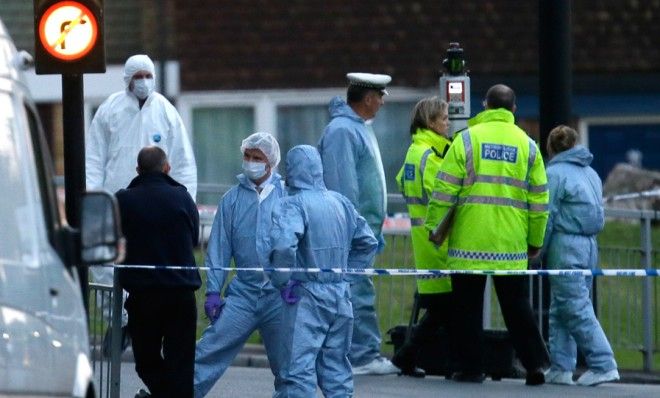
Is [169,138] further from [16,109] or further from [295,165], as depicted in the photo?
[16,109]

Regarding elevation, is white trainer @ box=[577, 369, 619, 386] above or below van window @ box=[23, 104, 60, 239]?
below

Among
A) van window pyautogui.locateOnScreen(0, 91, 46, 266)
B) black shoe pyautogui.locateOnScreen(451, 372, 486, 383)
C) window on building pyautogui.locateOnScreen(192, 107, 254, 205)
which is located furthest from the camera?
window on building pyautogui.locateOnScreen(192, 107, 254, 205)

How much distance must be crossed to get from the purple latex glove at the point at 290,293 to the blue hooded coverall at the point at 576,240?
2.77m

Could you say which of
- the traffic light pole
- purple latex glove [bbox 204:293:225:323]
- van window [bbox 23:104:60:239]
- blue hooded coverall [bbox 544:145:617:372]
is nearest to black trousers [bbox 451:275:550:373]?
blue hooded coverall [bbox 544:145:617:372]

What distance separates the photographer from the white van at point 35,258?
6.54 metres

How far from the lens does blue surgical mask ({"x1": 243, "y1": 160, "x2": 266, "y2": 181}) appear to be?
35.6 ft

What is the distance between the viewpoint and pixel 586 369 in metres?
13.1

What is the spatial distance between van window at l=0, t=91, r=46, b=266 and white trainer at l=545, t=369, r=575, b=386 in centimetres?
614

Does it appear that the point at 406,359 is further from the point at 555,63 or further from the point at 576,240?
the point at 555,63

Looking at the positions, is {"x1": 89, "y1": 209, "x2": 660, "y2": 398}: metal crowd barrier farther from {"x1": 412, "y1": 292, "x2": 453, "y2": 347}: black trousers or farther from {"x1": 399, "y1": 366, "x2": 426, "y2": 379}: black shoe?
{"x1": 412, "y1": 292, "x2": 453, "y2": 347}: black trousers

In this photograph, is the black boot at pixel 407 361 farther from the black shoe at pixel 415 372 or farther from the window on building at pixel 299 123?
the window on building at pixel 299 123

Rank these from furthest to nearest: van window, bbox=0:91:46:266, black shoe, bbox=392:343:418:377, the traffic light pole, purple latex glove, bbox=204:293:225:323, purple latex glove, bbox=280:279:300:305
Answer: black shoe, bbox=392:343:418:377, purple latex glove, bbox=204:293:225:323, purple latex glove, bbox=280:279:300:305, the traffic light pole, van window, bbox=0:91:46:266

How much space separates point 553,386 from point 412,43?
49.0ft

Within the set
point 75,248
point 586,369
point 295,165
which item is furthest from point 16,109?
point 586,369
